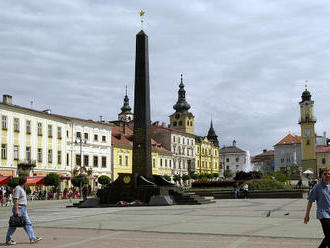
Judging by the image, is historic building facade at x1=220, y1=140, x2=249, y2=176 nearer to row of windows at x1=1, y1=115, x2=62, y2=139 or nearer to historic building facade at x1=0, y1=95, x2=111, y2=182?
historic building facade at x1=0, y1=95, x2=111, y2=182

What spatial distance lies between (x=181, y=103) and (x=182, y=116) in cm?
477

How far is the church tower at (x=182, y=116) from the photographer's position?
12019 centimetres

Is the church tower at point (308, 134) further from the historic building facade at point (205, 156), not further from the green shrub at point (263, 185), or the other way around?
the green shrub at point (263, 185)

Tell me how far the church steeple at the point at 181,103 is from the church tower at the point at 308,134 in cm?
2792

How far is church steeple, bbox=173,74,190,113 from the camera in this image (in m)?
123

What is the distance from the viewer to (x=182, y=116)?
395 ft

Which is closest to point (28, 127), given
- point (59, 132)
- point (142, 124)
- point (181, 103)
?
point (59, 132)

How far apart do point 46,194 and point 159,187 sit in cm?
2501

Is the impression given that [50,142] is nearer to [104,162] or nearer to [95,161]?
[95,161]

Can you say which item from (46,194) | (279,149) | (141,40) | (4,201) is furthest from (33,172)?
(279,149)

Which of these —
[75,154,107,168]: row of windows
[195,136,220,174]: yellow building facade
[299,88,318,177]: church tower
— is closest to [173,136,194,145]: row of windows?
[195,136,220,174]: yellow building facade

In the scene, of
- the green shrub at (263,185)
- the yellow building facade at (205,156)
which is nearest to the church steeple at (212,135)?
the yellow building facade at (205,156)

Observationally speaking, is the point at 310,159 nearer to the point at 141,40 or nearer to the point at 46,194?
the point at 46,194

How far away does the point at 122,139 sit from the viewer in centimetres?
7669
